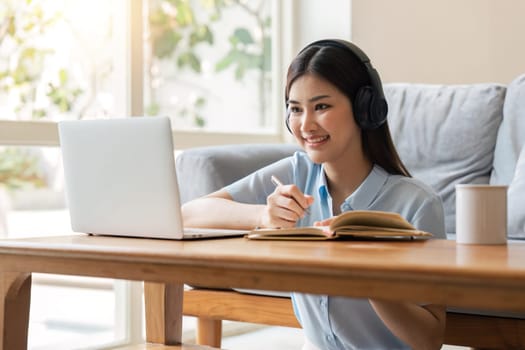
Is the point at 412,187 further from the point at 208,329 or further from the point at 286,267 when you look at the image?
the point at 208,329

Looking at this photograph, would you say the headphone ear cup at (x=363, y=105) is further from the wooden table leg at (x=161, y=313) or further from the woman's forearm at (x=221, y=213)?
the wooden table leg at (x=161, y=313)

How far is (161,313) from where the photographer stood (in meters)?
1.77

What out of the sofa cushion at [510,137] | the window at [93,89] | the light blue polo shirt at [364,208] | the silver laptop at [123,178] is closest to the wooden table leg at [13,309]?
the silver laptop at [123,178]

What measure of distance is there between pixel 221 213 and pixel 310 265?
71 cm

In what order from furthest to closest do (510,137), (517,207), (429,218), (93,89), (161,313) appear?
(93,89)
(510,137)
(517,207)
(161,313)
(429,218)

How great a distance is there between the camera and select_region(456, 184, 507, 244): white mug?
1271 mm

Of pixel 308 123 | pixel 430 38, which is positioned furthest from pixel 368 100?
pixel 430 38

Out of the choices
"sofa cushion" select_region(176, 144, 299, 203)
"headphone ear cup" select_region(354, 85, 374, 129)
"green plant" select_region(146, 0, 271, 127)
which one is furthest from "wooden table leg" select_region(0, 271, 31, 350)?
A: "green plant" select_region(146, 0, 271, 127)

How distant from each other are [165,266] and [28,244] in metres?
0.29

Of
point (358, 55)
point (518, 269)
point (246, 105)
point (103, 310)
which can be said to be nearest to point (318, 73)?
point (358, 55)

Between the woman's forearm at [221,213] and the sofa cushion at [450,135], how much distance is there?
117 cm

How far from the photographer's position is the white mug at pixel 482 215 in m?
1.27

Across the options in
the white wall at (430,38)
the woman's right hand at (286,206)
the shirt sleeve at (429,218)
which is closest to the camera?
the woman's right hand at (286,206)

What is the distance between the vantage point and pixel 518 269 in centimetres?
88
